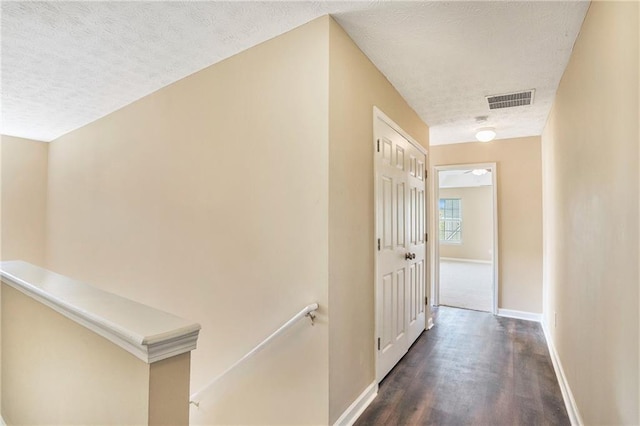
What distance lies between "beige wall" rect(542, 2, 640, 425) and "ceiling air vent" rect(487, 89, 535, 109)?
0.52 m

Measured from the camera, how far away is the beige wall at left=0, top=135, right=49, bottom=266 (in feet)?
14.6

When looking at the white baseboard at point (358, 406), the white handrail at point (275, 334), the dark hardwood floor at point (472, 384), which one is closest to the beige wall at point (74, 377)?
the white handrail at point (275, 334)

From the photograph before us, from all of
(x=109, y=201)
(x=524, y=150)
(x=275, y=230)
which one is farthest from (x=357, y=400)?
(x=524, y=150)

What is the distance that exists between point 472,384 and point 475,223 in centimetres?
835

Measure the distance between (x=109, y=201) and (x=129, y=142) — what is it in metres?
0.68

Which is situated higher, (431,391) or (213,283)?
(213,283)

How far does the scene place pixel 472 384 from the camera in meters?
2.59

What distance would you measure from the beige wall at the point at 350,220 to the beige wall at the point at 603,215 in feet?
4.08

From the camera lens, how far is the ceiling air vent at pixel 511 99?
3020 millimetres

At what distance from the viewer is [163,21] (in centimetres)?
200

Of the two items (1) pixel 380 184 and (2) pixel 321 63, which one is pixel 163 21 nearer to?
(2) pixel 321 63

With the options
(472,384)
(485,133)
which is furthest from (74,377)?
(485,133)

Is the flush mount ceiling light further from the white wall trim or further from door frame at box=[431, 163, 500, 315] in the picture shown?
the white wall trim

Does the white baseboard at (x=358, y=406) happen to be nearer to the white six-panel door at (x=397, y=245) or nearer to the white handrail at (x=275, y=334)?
the white six-panel door at (x=397, y=245)
